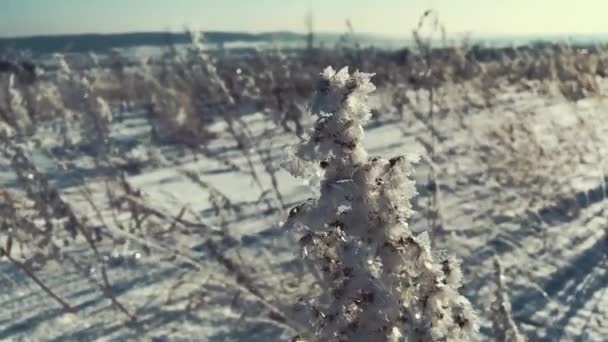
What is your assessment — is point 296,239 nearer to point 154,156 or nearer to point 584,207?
point 584,207

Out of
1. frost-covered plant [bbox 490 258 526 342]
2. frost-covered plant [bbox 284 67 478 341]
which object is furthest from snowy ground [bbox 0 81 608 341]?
frost-covered plant [bbox 284 67 478 341]

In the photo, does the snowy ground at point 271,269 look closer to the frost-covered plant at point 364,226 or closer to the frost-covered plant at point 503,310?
the frost-covered plant at point 503,310

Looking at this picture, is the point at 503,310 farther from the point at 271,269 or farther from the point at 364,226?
the point at 271,269

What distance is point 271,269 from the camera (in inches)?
130

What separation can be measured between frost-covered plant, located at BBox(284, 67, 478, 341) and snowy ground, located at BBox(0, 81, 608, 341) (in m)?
1.01

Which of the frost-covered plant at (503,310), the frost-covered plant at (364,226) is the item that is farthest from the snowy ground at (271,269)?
the frost-covered plant at (364,226)

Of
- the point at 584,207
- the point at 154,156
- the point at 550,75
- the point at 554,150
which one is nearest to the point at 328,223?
the point at 584,207

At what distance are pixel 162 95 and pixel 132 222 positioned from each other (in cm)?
551

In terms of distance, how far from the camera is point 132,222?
3945 millimetres

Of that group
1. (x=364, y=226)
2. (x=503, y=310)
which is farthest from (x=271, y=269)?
(x=364, y=226)

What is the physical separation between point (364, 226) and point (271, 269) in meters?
2.45

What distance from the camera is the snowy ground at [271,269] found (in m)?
2.78

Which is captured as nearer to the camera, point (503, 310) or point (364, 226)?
point (364, 226)

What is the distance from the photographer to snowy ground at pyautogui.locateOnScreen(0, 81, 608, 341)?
2.78 metres
